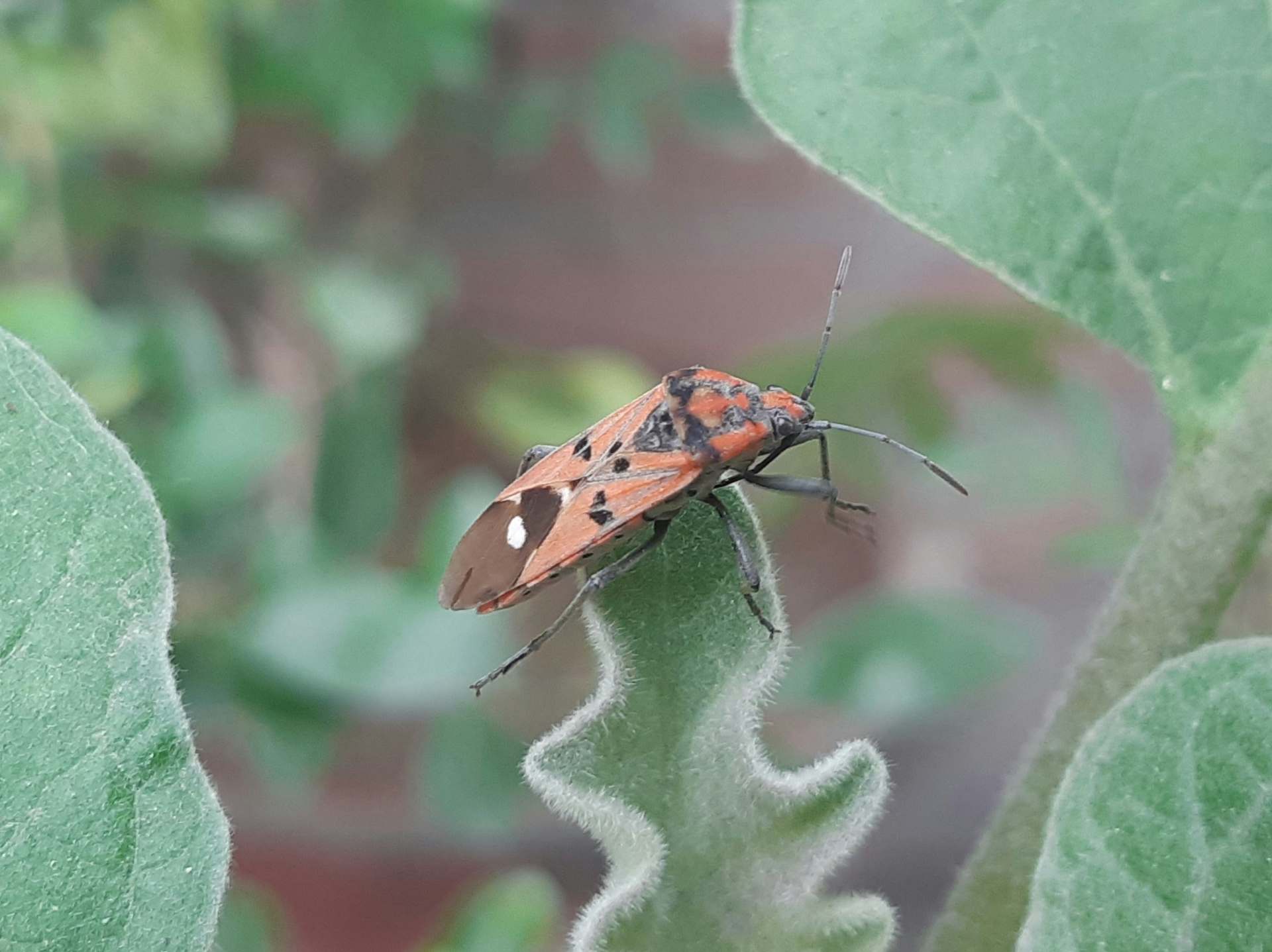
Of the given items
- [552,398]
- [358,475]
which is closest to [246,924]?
[358,475]

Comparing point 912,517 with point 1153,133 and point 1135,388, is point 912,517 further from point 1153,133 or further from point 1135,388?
point 1153,133

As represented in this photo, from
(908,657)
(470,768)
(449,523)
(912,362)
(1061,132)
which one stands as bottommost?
(470,768)

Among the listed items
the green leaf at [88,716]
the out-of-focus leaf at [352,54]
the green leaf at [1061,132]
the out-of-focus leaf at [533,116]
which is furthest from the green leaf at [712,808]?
the out-of-focus leaf at [533,116]

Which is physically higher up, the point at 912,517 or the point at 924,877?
the point at 912,517

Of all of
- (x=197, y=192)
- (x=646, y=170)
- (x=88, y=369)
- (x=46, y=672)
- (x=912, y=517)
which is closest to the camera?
(x=46, y=672)

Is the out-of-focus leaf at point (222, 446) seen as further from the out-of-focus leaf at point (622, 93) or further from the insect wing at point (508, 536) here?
the out-of-focus leaf at point (622, 93)

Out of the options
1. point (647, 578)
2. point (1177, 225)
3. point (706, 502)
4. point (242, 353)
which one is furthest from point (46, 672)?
point (242, 353)

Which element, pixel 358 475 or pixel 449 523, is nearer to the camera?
pixel 449 523

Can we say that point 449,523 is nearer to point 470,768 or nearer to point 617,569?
point 470,768
